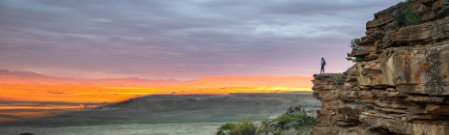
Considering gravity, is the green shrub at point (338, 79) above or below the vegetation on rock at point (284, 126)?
above

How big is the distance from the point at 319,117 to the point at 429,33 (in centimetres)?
1637

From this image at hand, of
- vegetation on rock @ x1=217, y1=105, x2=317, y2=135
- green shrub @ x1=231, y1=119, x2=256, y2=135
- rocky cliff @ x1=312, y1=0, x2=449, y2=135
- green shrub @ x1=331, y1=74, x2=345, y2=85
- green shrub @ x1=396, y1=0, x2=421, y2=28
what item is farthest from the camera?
green shrub @ x1=231, y1=119, x2=256, y2=135

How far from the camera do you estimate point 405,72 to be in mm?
13156

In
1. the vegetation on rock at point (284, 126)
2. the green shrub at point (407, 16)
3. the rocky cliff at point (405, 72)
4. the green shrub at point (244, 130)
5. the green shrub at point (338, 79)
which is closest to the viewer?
the rocky cliff at point (405, 72)

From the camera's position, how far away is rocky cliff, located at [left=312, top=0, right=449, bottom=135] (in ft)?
39.7

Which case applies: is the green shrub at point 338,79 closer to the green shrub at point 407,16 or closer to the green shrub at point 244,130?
the green shrub at point 407,16

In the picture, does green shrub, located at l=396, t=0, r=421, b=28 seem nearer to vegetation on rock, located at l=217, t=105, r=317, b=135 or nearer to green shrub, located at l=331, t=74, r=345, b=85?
green shrub, located at l=331, t=74, r=345, b=85

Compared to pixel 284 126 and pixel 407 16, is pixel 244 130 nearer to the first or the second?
pixel 284 126

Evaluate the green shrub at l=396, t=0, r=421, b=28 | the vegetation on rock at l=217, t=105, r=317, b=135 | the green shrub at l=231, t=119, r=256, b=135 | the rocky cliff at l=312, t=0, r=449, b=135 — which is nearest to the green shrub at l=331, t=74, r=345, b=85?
the rocky cliff at l=312, t=0, r=449, b=135

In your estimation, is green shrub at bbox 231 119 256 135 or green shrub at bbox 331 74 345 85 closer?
green shrub at bbox 331 74 345 85

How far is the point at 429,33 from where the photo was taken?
12641 millimetres

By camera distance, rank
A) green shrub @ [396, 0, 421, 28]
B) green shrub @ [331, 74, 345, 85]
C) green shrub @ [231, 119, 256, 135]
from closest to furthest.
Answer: green shrub @ [396, 0, 421, 28]
green shrub @ [331, 74, 345, 85]
green shrub @ [231, 119, 256, 135]

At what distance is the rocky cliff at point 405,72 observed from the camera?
12.1m

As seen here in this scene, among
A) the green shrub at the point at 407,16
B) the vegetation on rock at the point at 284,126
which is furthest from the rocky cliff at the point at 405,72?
the vegetation on rock at the point at 284,126
